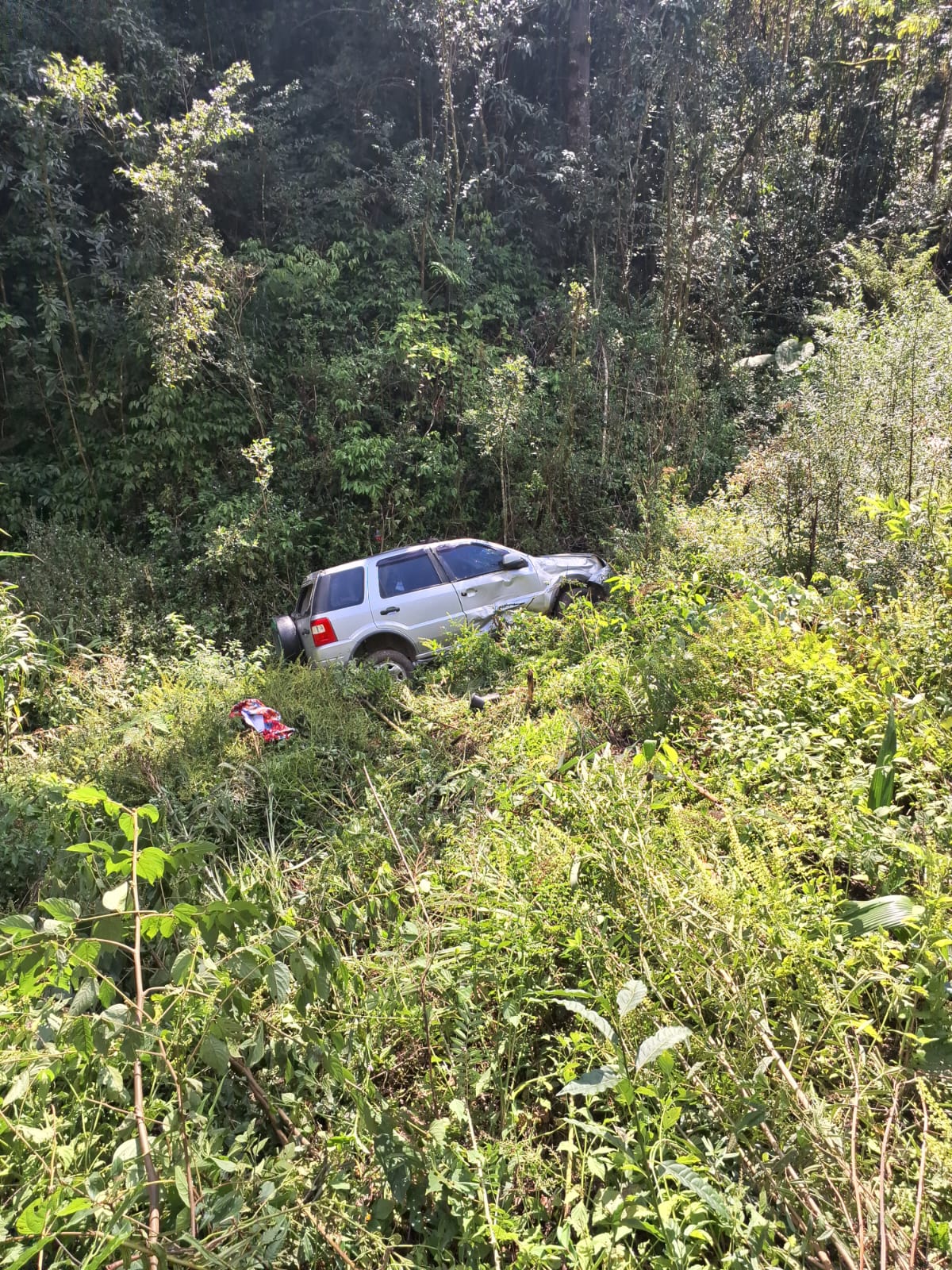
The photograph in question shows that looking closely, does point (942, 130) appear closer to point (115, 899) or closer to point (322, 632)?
point (322, 632)

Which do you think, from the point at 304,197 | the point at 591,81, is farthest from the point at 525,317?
the point at 591,81

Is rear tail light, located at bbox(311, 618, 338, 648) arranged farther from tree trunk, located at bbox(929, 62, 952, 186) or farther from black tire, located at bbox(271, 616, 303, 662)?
tree trunk, located at bbox(929, 62, 952, 186)

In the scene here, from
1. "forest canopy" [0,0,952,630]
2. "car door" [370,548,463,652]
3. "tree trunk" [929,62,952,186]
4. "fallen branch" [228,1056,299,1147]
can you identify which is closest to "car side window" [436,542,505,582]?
"car door" [370,548,463,652]

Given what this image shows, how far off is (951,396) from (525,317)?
981 centimetres

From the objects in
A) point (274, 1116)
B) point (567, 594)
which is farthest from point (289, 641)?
point (274, 1116)

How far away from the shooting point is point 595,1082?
6.36 feet

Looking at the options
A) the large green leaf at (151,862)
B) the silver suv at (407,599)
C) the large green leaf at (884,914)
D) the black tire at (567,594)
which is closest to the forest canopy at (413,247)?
the black tire at (567,594)

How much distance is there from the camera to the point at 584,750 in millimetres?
4098

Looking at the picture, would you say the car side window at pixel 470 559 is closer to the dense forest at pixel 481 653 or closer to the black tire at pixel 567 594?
the black tire at pixel 567 594

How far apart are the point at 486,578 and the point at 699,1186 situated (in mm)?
6843

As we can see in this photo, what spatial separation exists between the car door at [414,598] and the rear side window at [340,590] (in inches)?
5.6

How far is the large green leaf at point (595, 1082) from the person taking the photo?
1.86 meters

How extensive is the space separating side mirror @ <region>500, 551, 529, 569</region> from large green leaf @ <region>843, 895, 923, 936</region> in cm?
627

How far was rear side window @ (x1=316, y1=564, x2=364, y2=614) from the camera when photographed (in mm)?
7602
